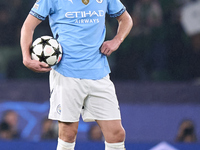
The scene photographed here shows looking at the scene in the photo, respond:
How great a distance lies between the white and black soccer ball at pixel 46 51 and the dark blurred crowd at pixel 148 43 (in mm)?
2542

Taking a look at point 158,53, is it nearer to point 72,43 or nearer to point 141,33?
point 141,33

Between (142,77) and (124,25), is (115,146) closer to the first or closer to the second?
(124,25)

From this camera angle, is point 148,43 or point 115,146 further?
point 148,43

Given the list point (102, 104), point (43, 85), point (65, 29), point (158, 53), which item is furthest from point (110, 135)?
point (158, 53)

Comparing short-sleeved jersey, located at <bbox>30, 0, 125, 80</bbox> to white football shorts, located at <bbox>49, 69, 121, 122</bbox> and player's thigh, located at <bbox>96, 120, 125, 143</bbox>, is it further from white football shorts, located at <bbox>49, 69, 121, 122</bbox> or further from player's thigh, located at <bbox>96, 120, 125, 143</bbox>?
player's thigh, located at <bbox>96, 120, 125, 143</bbox>

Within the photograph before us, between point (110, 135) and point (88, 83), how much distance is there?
0.38 m

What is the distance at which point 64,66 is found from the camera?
2.92m

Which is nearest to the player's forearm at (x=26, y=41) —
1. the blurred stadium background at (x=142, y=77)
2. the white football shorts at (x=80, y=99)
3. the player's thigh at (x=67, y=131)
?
the white football shorts at (x=80, y=99)

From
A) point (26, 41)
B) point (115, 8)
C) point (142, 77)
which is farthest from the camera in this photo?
point (142, 77)

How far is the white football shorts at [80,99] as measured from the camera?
2.91 metres

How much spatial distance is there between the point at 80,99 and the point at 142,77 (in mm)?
2487

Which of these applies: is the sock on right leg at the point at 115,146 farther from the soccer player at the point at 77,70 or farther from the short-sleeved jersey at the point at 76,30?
the short-sleeved jersey at the point at 76,30

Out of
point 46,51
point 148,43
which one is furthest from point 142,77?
point 46,51

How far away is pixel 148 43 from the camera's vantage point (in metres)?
5.38
